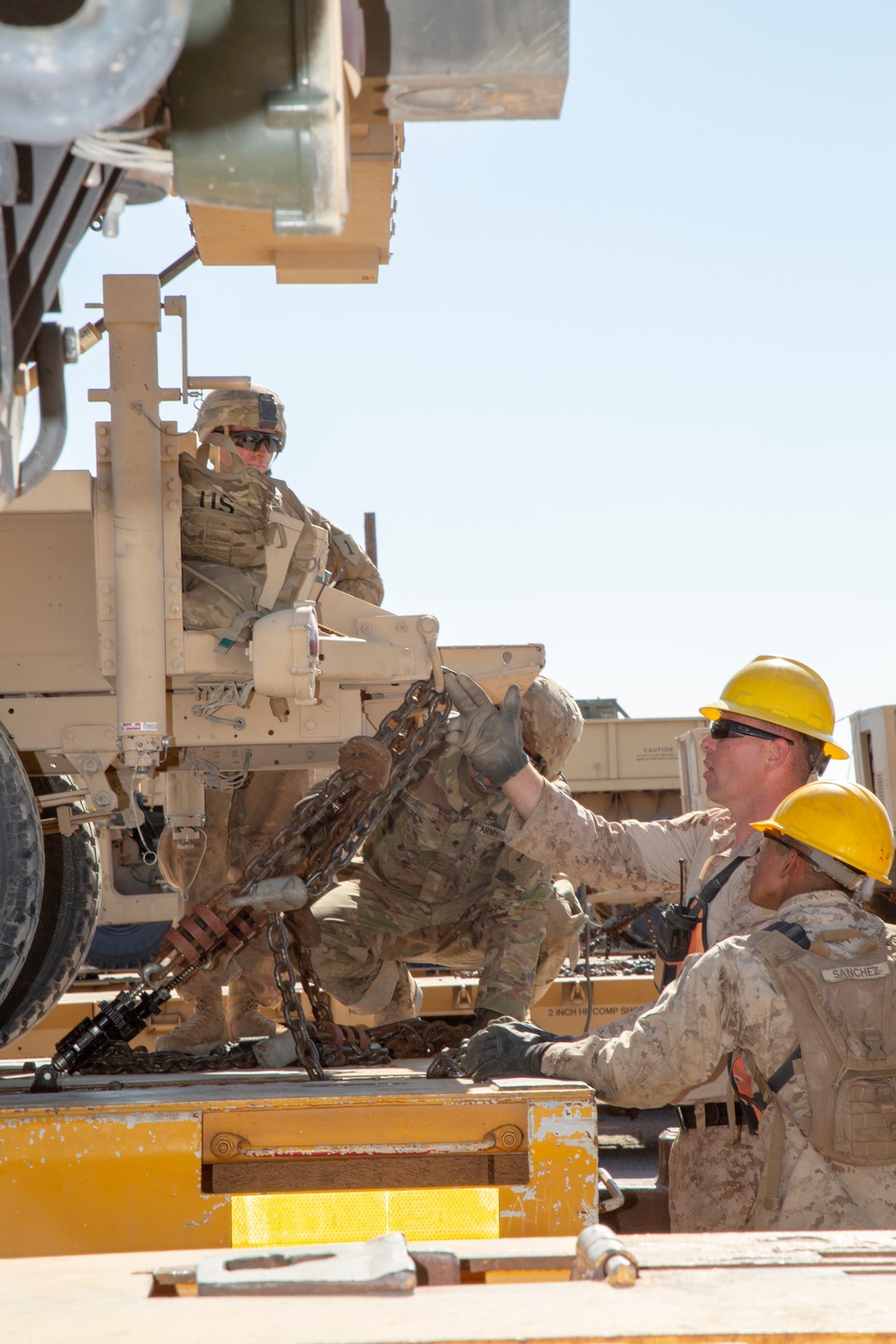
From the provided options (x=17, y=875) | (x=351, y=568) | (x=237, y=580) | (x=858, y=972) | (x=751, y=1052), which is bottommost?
(x=751, y=1052)

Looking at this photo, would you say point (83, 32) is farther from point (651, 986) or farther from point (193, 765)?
point (651, 986)

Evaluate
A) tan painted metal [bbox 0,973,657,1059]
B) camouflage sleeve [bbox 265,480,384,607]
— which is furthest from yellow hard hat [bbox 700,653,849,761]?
tan painted metal [bbox 0,973,657,1059]

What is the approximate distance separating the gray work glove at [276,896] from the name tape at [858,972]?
5.17ft

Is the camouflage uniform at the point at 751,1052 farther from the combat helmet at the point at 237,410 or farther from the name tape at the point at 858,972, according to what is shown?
the combat helmet at the point at 237,410

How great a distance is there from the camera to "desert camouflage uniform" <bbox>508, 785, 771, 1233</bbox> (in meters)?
3.44

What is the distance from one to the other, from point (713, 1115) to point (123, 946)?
33.4 ft

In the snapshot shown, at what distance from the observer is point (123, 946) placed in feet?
42.2

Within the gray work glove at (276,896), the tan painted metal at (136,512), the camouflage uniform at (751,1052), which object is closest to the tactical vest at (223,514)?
the tan painted metal at (136,512)

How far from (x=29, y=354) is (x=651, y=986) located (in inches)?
256

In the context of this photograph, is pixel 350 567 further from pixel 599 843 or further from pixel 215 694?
pixel 599 843

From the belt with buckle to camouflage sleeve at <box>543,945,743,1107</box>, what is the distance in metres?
0.32

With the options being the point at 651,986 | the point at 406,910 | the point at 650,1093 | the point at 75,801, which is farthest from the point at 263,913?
the point at 651,986

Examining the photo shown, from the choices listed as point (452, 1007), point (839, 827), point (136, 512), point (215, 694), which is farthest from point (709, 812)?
point (452, 1007)

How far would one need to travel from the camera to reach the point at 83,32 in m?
1.43
